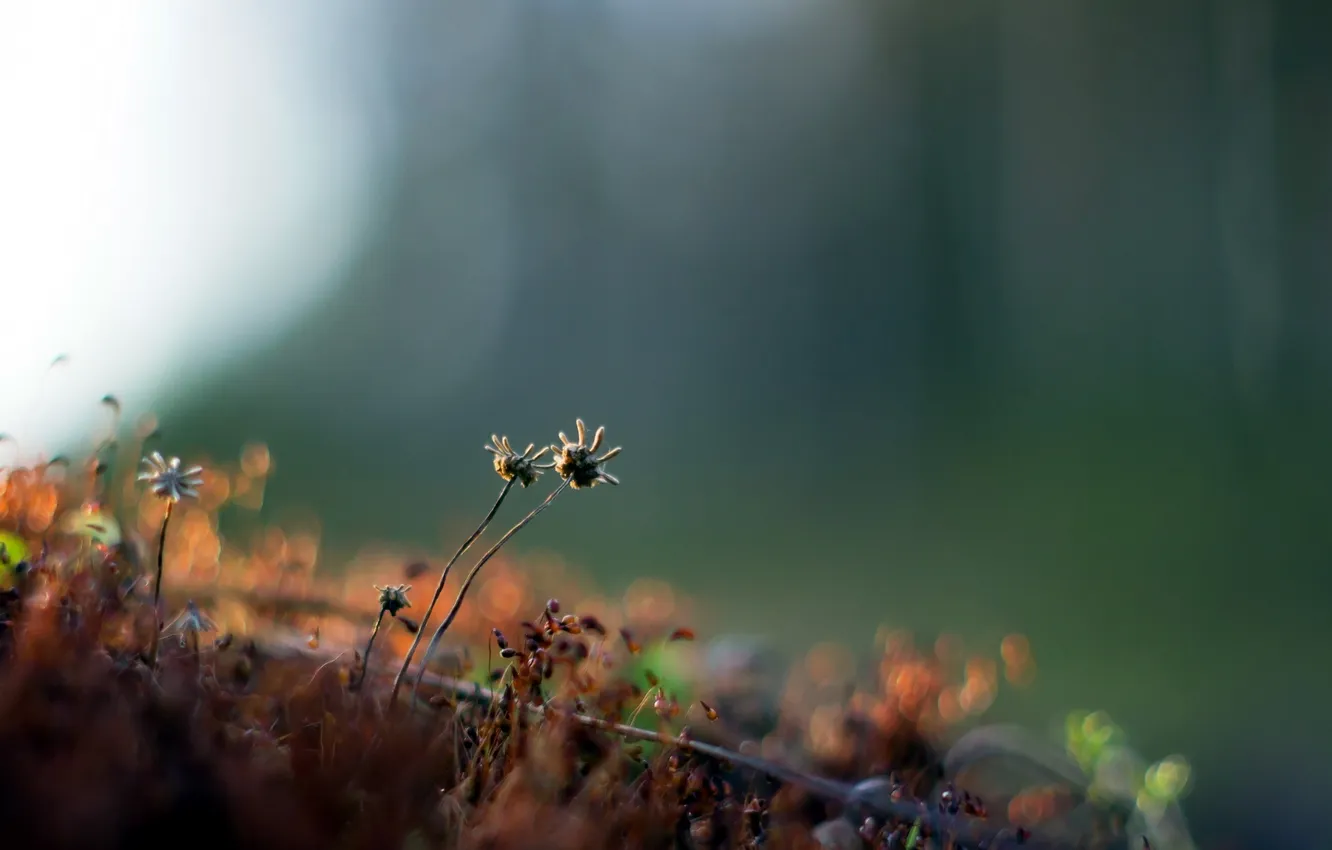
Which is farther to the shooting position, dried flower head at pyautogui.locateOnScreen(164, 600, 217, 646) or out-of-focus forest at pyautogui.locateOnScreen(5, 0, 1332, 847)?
out-of-focus forest at pyautogui.locateOnScreen(5, 0, 1332, 847)

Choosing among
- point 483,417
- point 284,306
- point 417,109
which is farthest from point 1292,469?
point 417,109

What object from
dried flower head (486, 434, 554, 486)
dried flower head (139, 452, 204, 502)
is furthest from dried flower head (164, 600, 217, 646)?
dried flower head (486, 434, 554, 486)

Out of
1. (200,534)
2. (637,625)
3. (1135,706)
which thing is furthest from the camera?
(1135,706)

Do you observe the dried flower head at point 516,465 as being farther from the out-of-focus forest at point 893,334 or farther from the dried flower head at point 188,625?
the out-of-focus forest at point 893,334

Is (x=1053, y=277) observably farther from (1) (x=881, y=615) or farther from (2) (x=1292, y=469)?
(1) (x=881, y=615)

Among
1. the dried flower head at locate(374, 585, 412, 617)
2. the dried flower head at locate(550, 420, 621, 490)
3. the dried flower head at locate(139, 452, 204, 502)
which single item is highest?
the dried flower head at locate(550, 420, 621, 490)

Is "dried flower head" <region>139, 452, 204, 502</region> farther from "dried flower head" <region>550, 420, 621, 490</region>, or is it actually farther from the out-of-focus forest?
the out-of-focus forest

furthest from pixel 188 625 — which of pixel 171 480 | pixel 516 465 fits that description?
pixel 516 465

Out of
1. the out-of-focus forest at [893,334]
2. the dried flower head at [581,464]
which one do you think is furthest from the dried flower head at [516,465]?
the out-of-focus forest at [893,334]
